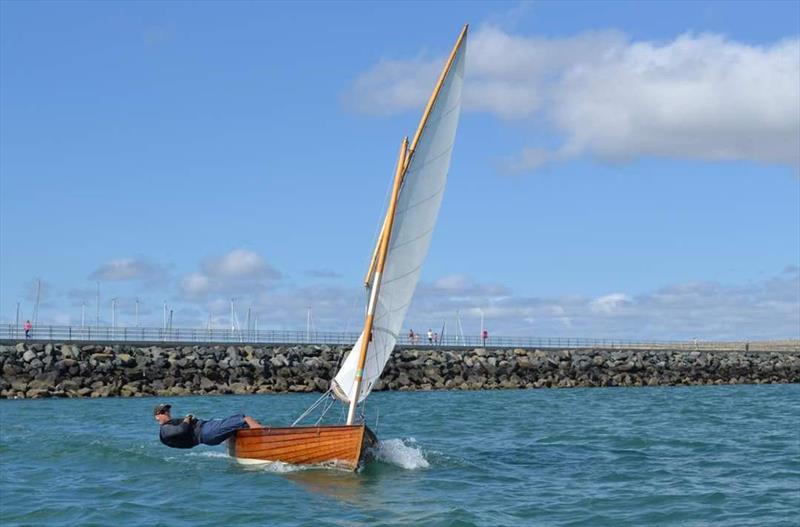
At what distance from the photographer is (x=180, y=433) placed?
23.2 m

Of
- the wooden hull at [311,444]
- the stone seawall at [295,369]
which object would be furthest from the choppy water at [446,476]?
the stone seawall at [295,369]

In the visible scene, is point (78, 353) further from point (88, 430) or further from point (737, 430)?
point (737, 430)

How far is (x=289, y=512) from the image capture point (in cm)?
1880

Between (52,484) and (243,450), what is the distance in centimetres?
397

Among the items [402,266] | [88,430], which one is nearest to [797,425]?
[402,266]

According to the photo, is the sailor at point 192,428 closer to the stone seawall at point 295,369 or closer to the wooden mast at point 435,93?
the wooden mast at point 435,93

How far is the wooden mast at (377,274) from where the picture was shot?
75.8 ft

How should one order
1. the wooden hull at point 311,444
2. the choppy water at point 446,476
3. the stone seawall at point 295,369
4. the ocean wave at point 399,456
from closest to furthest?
the choppy water at point 446,476
the wooden hull at point 311,444
the ocean wave at point 399,456
the stone seawall at point 295,369

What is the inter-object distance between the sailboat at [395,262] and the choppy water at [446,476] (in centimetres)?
51

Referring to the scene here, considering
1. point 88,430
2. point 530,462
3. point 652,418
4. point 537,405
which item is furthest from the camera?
point 537,405

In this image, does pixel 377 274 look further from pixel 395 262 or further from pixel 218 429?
pixel 218 429

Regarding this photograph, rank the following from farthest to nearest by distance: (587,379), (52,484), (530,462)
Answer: (587,379)
(530,462)
(52,484)

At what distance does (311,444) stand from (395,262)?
404 cm

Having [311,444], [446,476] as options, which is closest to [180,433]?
[311,444]
